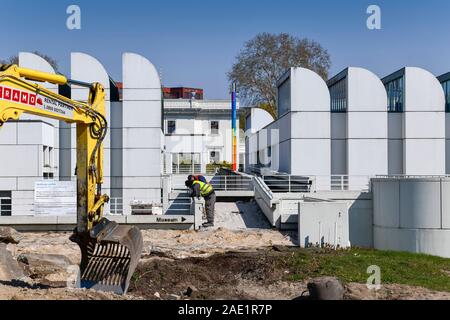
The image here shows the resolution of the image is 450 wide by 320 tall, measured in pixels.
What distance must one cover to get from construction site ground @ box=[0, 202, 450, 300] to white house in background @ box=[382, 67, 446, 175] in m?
10.5

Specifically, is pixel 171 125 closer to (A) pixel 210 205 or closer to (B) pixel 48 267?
(A) pixel 210 205

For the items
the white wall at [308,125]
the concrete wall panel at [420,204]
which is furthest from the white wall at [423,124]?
the concrete wall panel at [420,204]

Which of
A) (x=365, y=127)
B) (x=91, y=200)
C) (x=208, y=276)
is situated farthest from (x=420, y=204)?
(x=91, y=200)

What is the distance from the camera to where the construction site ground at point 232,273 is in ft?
40.1

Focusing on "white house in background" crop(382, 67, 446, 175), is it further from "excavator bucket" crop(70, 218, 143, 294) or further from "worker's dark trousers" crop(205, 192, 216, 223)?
"excavator bucket" crop(70, 218, 143, 294)

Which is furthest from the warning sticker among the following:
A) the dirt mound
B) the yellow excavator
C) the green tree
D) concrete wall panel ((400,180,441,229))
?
the green tree

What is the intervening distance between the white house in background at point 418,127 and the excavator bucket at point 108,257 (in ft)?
61.8

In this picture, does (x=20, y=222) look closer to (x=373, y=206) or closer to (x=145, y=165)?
(x=145, y=165)

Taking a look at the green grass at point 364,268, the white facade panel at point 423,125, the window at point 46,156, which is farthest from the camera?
the white facade panel at point 423,125

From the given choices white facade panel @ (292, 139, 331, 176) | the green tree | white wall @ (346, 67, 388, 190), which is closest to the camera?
white wall @ (346, 67, 388, 190)

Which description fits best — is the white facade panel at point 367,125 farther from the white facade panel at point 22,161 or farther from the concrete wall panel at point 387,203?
the white facade panel at point 22,161

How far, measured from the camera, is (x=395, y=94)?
32.3 meters

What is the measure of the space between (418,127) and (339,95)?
5.64m

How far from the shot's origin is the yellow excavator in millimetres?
11719
